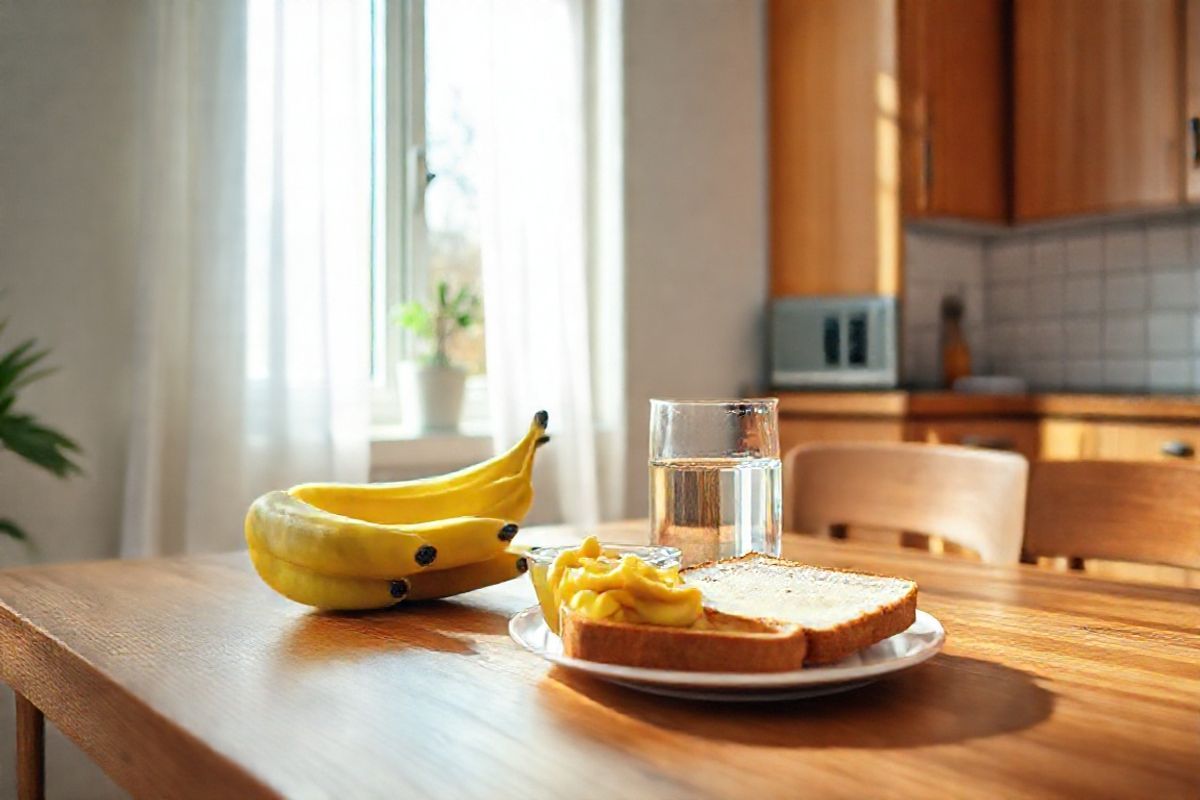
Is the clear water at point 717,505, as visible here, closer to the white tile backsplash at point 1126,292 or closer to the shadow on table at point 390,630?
the shadow on table at point 390,630

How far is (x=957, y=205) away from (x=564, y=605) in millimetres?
2924

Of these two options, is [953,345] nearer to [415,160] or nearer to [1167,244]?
[1167,244]

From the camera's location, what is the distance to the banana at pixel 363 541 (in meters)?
0.88

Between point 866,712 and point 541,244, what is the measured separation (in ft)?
8.01

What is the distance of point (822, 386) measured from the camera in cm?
334

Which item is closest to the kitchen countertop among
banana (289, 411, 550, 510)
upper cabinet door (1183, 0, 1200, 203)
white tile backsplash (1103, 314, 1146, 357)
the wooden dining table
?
white tile backsplash (1103, 314, 1146, 357)

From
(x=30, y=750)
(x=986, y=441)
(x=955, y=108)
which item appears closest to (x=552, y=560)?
(x=30, y=750)

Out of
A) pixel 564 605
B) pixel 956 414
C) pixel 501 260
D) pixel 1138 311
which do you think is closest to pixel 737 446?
pixel 564 605

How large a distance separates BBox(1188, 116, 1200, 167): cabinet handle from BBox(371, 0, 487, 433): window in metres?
1.84

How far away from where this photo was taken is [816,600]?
751 mm

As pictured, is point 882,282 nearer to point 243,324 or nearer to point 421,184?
point 421,184

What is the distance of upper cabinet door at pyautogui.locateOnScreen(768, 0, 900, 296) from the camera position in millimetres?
3275

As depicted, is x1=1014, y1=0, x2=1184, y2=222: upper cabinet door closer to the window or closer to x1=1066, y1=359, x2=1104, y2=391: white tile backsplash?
x1=1066, y1=359, x2=1104, y2=391: white tile backsplash

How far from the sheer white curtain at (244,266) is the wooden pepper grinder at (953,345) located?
6.14ft
